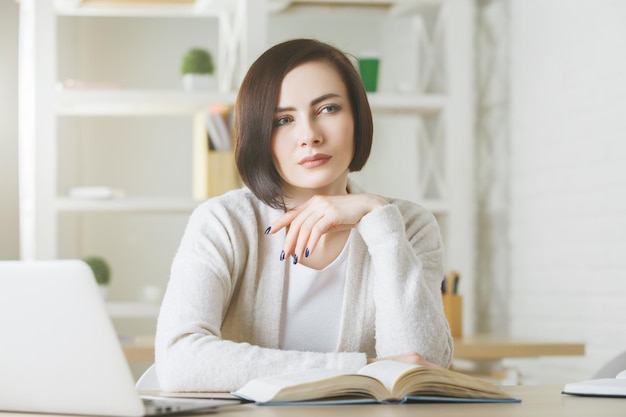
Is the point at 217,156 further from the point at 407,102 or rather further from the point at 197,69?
the point at 407,102

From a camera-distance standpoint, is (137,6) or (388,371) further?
(137,6)

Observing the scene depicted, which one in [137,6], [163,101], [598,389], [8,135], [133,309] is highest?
[137,6]

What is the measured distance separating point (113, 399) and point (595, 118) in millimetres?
2946

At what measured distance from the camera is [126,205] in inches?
164

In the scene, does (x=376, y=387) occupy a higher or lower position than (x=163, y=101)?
lower

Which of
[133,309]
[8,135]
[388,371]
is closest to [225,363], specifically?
[388,371]

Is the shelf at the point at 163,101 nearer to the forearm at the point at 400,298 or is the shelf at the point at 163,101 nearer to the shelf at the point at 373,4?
the shelf at the point at 373,4

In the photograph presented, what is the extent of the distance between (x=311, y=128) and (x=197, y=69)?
7.84ft

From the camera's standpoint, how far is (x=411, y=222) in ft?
6.84

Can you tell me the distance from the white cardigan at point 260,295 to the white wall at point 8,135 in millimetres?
2804

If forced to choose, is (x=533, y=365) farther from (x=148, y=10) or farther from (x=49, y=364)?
(x=49, y=364)

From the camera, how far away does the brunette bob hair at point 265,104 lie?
196 centimetres

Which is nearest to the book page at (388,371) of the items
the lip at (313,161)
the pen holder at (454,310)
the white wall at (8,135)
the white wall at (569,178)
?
the lip at (313,161)

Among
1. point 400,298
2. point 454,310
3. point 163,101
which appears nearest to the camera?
point 400,298
